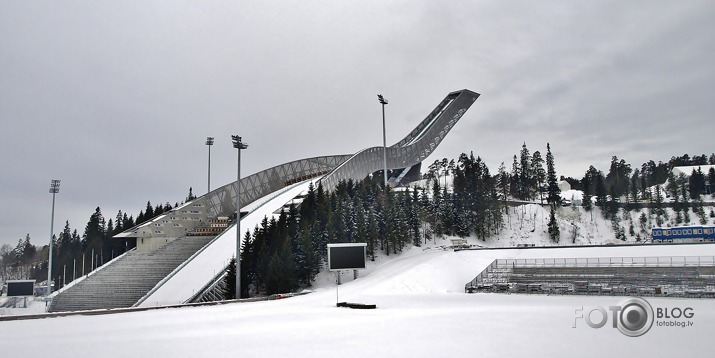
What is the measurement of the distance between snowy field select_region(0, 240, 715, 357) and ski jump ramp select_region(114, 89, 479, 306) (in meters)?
15.3

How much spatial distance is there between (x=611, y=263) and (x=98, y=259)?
66.0m

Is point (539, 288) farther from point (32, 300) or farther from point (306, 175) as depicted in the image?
point (306, 175)

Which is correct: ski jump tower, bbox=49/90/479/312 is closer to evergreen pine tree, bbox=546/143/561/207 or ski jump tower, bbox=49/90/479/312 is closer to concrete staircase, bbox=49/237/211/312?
concrete staircase, bbox=49/237/211/312

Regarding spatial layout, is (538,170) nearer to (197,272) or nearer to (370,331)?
(197,272)

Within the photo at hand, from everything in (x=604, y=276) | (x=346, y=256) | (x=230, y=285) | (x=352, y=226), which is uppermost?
(x=352, y=226)

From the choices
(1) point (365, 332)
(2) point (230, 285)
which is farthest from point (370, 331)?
(2) point (230, 285)

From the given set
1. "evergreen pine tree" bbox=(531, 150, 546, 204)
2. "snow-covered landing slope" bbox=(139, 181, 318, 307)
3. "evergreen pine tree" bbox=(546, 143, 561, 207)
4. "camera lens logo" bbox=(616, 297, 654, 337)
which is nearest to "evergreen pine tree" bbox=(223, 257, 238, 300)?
"snow-covered landing slope" bbox=(139, 181, 318, 307)

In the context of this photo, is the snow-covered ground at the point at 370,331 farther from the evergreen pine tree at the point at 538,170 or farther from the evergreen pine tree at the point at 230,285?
the evergreen pine tree at the point at 538,170

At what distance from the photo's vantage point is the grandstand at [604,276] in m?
25.8

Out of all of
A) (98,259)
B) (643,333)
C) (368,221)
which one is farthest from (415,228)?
(98,259)

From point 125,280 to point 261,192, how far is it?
1326 inches

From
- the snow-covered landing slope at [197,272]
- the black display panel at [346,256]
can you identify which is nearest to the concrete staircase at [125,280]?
the snow-covered landing slope at [197,272]

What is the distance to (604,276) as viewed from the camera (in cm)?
2919

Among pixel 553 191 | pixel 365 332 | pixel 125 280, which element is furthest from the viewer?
pixel 553 191
